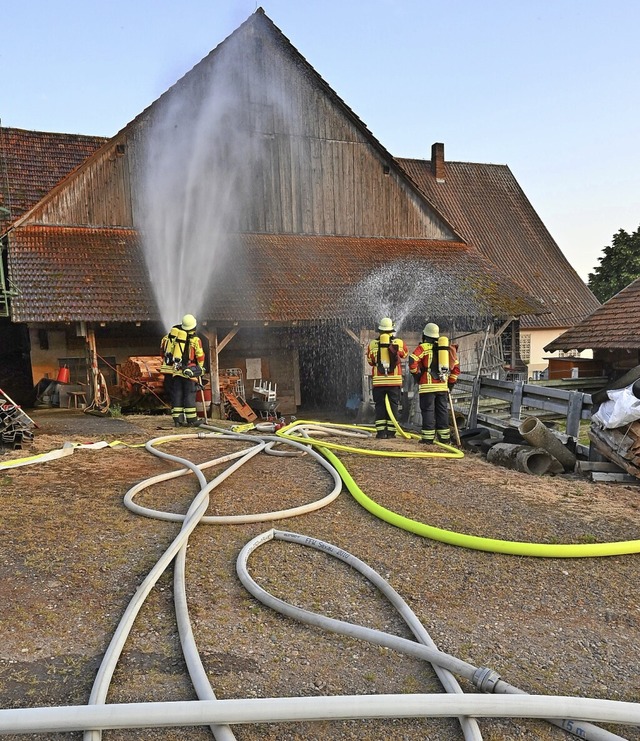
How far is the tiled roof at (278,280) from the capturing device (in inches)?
460

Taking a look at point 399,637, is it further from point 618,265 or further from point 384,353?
point 618,265

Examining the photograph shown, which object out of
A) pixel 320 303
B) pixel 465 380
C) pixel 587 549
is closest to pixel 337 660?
pixel 587 549

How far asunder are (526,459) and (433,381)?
204 centimetres

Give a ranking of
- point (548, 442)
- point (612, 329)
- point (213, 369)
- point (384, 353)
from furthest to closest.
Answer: point (213, 369) < point (612, 329) < point (384, 353) < point (548, 442)

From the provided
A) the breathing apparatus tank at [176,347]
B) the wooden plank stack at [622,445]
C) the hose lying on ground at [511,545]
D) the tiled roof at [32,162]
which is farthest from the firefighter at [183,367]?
the tiled roof at [32,162]

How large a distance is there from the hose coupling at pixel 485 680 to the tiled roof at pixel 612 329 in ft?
29.9

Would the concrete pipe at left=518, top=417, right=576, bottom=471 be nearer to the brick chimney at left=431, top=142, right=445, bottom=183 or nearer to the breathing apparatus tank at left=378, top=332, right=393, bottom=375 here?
the breathing apparatus tank at left=378, top=332, right=393, bottom=375

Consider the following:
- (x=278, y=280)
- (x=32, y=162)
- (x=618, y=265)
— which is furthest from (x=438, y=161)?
(x=32, y=162)

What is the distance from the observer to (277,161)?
49.4 ft

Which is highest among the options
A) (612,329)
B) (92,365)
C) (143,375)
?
(612,329)

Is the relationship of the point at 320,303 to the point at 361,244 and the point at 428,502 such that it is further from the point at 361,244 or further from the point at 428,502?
the point at 428,502

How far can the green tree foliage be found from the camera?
1121 inches

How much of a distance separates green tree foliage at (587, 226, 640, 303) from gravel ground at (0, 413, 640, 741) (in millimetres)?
25931

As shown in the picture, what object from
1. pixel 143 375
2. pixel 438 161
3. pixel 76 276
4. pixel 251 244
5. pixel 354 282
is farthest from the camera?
pixel 438 161
